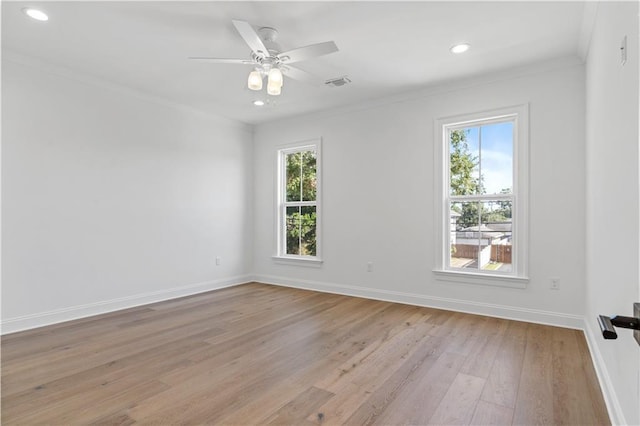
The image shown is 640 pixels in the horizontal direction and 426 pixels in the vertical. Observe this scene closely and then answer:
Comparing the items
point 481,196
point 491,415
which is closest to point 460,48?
point 481,196

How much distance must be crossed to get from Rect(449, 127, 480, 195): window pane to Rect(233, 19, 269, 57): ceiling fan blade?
253cm

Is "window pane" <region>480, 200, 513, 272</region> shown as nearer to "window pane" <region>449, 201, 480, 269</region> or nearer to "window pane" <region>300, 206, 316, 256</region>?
"window pane" <region>449, 201, 480, 269</region>

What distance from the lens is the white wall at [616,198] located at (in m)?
1.40

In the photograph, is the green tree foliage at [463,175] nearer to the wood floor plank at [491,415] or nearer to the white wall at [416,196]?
the white wall at [416,196]

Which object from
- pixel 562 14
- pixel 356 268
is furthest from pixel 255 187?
pixel 562 14

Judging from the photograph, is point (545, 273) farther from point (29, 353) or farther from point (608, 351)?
point (29, 353)

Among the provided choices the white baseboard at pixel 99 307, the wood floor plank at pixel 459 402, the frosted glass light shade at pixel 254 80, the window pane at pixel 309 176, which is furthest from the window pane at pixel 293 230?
the wood floor plank at pixel 459 402

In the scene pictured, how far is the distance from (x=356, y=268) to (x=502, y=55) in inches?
118

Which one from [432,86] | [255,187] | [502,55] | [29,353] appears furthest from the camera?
[255,187]

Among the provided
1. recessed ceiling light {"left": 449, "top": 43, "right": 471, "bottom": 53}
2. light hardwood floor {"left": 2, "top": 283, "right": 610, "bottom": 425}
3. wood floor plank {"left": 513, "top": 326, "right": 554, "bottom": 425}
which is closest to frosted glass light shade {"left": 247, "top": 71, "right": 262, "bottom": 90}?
recessed ceiling light {"left": 449, "top": 43, "right": 471, "bottom": 53}

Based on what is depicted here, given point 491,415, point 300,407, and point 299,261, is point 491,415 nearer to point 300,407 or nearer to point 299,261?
point 300,407

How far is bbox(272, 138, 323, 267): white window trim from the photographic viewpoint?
518 cm

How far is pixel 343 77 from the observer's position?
391cm

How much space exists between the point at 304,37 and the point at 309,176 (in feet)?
8.64
